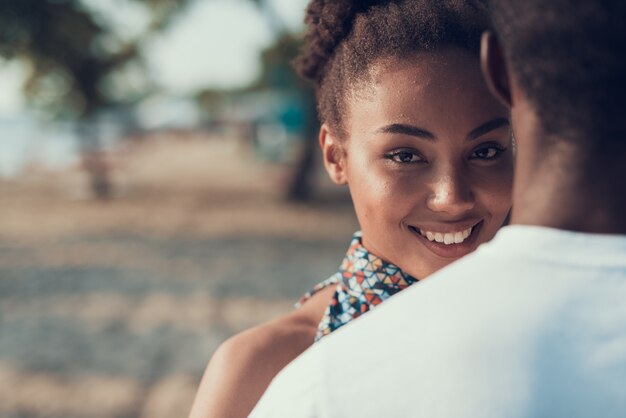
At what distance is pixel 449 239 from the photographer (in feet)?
4.52

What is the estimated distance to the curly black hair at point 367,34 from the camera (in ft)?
4.47

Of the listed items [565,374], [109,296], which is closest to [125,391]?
[109,296]

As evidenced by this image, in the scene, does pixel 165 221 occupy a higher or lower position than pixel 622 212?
higher

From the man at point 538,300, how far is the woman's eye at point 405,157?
0.54 m

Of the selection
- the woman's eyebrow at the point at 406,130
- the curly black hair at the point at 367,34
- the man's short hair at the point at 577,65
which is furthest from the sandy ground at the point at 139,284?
the man's short hair at the point at 577,65

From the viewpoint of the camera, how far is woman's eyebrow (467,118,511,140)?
1.29m

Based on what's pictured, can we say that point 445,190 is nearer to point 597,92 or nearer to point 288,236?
point 597,92

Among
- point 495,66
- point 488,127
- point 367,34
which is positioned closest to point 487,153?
point 488,127

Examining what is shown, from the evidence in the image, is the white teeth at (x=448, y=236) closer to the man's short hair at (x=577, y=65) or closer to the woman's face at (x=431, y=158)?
the woman's face at (x=431, y=158)

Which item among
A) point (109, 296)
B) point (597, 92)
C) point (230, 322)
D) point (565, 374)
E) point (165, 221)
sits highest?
point (165, 221)

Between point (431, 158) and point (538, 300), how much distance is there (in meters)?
0.65

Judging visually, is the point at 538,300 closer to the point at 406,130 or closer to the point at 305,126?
the point at 406,130

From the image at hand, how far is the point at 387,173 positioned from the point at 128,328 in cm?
480

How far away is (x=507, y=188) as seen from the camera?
1.36 metres
